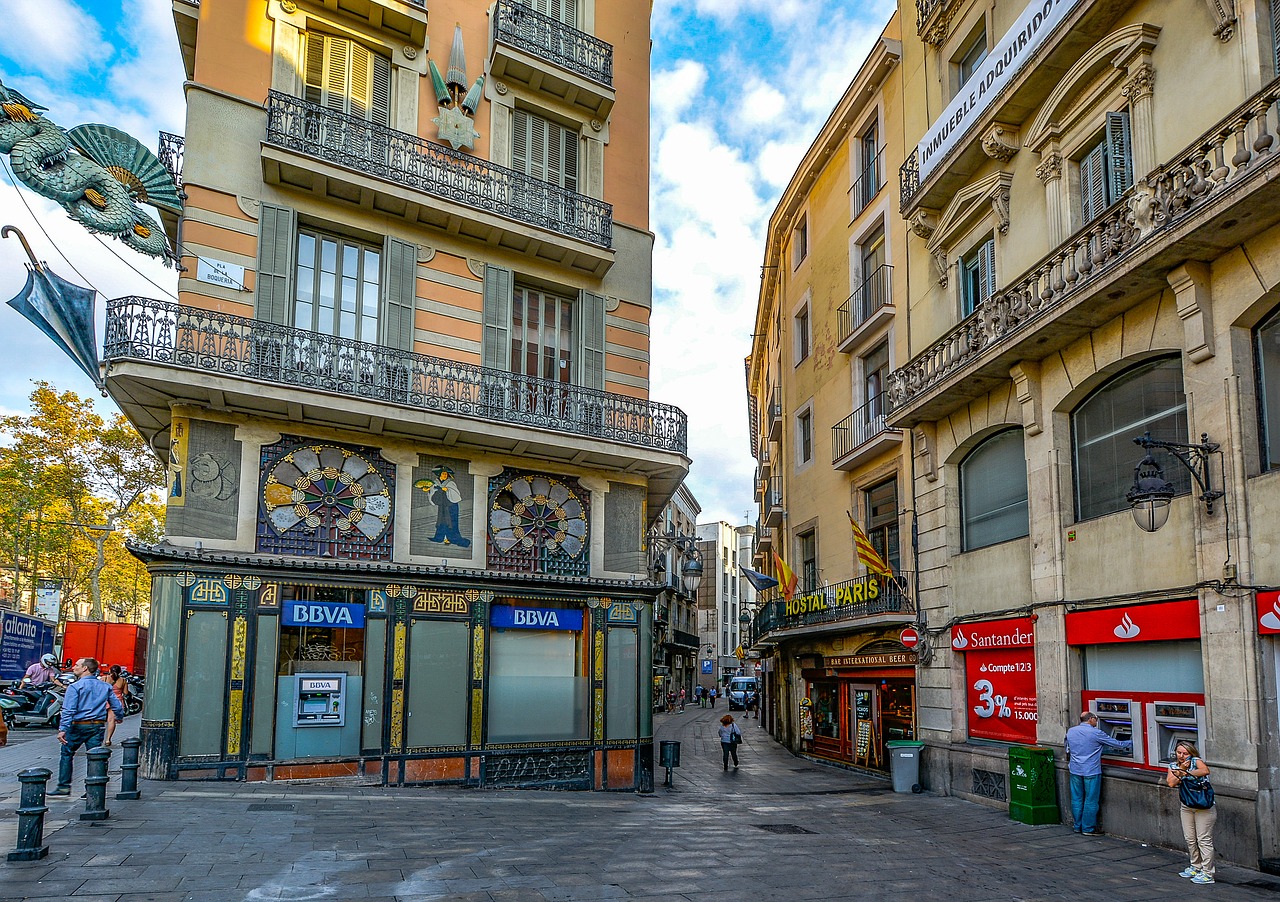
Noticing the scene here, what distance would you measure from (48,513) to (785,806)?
37756mm

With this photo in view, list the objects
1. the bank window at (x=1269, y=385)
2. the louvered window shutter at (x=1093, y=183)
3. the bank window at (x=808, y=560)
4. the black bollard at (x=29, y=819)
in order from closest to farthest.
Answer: the black bollard at (x=29, y=819) → the bank window at (x=1269, y=385) → the louvered window shutter at (x=1093, y=183) → the bank window at (x=808, y=560)

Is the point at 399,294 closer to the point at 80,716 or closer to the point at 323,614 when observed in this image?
the point at 323,614

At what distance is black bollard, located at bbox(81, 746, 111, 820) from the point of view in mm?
10477

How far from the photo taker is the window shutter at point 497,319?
17.7 m

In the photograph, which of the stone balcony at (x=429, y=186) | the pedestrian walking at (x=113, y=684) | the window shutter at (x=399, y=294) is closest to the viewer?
the pedestrian walking at (x=113, y=684)

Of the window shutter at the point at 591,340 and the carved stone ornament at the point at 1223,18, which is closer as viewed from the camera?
the carved stone ornament at the point at 1223,18

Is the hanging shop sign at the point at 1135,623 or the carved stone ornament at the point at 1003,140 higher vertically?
the carved stone ornament at the point at 1003,140

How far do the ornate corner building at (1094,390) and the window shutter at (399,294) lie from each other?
9.68m

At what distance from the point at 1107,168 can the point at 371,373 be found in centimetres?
1228

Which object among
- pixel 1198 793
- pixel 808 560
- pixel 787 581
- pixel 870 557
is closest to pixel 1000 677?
pixel 870 557

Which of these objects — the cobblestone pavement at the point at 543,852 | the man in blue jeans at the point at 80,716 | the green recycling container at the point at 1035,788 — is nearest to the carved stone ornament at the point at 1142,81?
the green recycling container at the point at 1035,788

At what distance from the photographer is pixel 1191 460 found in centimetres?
1178

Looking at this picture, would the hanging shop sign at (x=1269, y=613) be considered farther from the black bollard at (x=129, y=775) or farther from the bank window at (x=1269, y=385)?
the black bollard at (x=129, y=775)

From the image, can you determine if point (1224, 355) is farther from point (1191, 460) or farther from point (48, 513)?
point (48, 513)
